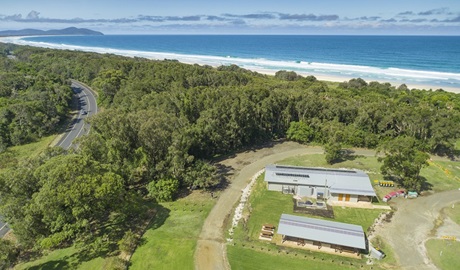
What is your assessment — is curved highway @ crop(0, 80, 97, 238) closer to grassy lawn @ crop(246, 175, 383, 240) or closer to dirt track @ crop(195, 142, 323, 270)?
dirt track @ crop(195, 142, 323, 270)

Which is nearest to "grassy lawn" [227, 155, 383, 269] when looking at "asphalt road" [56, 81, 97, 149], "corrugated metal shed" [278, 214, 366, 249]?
"corrugated metal shed" [278, 214, 366, 249]

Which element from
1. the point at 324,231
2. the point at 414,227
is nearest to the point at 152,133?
the point at 324,231

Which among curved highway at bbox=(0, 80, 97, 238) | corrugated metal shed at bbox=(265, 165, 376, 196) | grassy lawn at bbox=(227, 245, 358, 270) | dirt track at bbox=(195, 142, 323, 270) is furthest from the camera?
curved highway at bbox=(0, 80, 97, 238)

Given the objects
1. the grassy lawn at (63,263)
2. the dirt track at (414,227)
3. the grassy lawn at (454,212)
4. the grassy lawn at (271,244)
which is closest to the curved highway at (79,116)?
the grassy lawn at (63,263)

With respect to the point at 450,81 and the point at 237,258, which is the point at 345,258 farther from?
the point at 450,81

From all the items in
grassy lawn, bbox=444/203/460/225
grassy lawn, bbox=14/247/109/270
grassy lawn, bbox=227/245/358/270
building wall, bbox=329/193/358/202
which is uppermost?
grassy lawn, bbox=444/203/460/225

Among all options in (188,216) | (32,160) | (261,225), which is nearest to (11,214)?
(32,160)

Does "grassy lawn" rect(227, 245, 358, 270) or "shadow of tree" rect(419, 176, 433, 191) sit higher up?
"shadow of tree" rect(419, 176, 433, 191)

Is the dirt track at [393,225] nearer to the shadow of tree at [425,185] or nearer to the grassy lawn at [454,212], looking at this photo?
the grassy lawn at [454,212]
